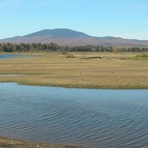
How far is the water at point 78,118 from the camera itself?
14969 mm

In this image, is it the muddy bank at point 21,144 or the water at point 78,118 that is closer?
the muddy bank at point 21,144

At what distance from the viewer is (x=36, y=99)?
26.8 meters

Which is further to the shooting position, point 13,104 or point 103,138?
point 13,104

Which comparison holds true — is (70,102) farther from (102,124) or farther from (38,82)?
(38,82)

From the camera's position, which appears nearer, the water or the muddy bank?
the muddy bank

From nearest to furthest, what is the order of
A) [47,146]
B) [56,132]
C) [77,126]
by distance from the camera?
[47,146], [56,132], [77,126]

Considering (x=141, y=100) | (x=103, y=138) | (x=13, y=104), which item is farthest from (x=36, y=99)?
(x=103, y=138)

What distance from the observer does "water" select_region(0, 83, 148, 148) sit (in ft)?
49.1

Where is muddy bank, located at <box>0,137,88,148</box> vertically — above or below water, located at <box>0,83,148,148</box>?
above

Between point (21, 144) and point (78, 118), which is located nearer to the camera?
point (21, 144)

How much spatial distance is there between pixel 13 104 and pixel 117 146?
475 inches

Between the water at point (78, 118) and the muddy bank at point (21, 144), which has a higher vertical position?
the muddy bank at point (21, 144)

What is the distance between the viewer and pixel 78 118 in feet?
63.3

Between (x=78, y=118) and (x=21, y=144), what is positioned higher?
(x=21, y=144)
